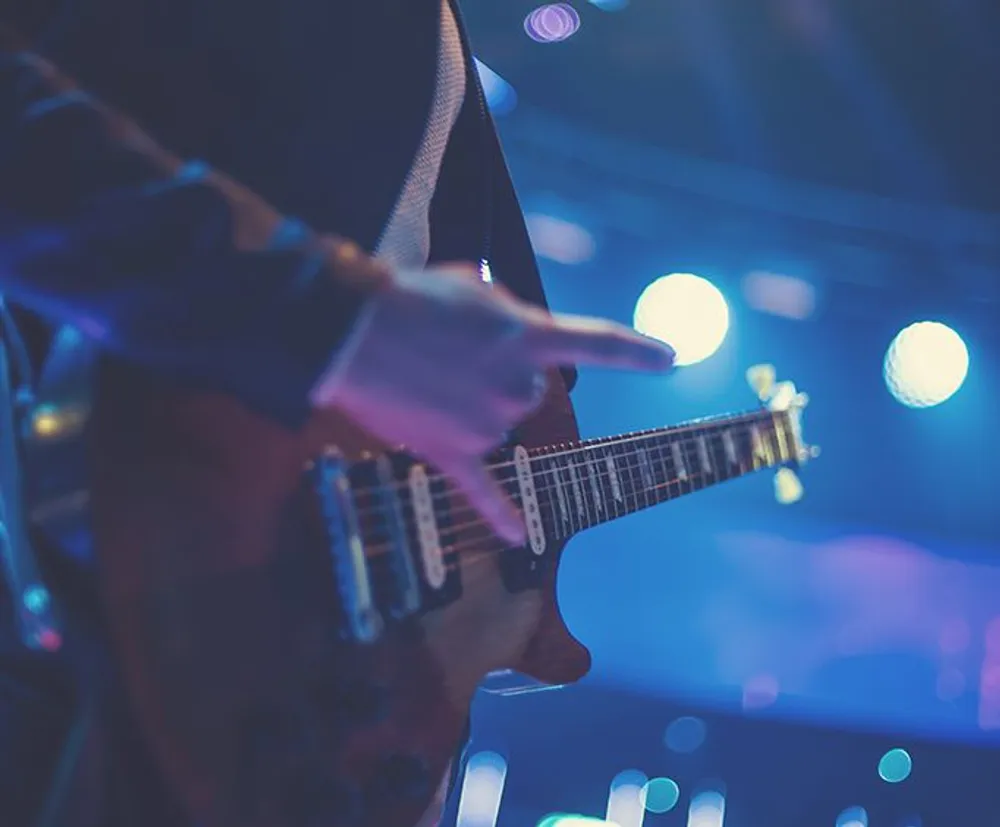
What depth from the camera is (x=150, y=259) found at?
0.75 meters

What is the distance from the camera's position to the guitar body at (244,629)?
0.74 meters

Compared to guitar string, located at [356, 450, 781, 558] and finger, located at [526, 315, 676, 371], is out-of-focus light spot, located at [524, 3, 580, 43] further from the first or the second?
finger, located at [526, 315, 676, 371]

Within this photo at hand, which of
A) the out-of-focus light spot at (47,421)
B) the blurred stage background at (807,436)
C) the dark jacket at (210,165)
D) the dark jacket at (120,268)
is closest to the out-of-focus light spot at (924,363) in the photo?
the blurred stage background at (807,436)

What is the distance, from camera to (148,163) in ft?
2.55

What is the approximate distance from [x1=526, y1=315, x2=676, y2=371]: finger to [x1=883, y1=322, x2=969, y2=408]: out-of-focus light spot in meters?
5.09

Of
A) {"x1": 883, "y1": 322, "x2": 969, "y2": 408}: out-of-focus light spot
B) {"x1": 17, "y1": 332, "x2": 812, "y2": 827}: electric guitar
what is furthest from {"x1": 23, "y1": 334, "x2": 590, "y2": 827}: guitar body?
{"x1": 883, "y1": 322, "x2": 969, "y2": 408}: out-of-focus light spot

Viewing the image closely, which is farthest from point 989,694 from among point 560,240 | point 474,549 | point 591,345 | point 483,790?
point 591,345

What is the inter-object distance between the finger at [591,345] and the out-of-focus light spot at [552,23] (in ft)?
11.0

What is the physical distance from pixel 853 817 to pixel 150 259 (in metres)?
5.45

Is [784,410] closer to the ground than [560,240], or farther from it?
closer to the ground

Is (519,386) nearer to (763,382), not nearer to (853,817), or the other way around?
(763,382)

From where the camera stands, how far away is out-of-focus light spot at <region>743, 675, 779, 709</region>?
521 centimetres

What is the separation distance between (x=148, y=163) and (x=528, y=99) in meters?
4.04

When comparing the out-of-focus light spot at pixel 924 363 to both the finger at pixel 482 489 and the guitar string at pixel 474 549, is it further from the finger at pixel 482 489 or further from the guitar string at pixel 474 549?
the finger at pixel 482 489
